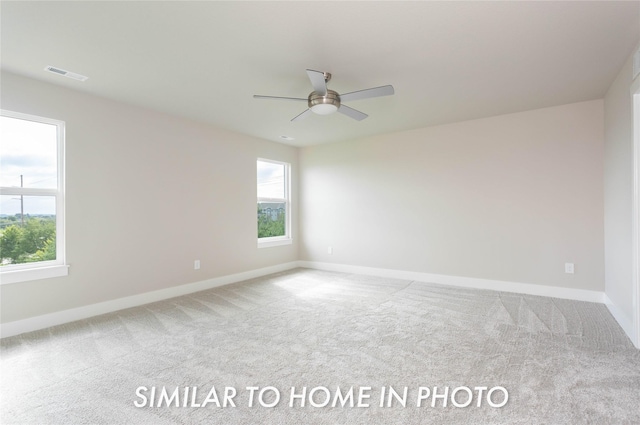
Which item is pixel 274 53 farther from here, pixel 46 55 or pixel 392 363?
pixel 392 363

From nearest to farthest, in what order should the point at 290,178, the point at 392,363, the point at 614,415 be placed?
the point at 614,415
the point at 392,363
the point at 290,178

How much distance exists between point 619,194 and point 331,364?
3.29 metres

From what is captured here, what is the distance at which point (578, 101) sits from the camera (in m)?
3.84

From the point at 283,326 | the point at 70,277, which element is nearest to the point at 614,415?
the point at 283,326

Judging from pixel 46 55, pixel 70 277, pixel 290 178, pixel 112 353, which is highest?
pixel 46 55

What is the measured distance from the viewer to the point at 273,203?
237 inches

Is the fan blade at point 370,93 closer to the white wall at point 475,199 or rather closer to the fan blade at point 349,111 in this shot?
the fan blade at point 349,111

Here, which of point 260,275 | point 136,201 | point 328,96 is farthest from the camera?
point 260,275

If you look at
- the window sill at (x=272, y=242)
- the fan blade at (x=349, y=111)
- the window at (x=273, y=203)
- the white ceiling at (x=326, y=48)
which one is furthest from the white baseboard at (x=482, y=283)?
the fan blade at (x=349, y=111)

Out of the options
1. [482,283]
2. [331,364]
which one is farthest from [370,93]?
[482,283]

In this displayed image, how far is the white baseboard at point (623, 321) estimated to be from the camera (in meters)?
2.65

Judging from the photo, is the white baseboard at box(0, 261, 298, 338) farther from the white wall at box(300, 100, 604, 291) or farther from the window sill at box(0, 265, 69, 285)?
the white wall at box(300, 100, 604, 291)

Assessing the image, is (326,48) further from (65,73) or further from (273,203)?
(273,203)

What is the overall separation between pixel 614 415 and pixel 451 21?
261cm
